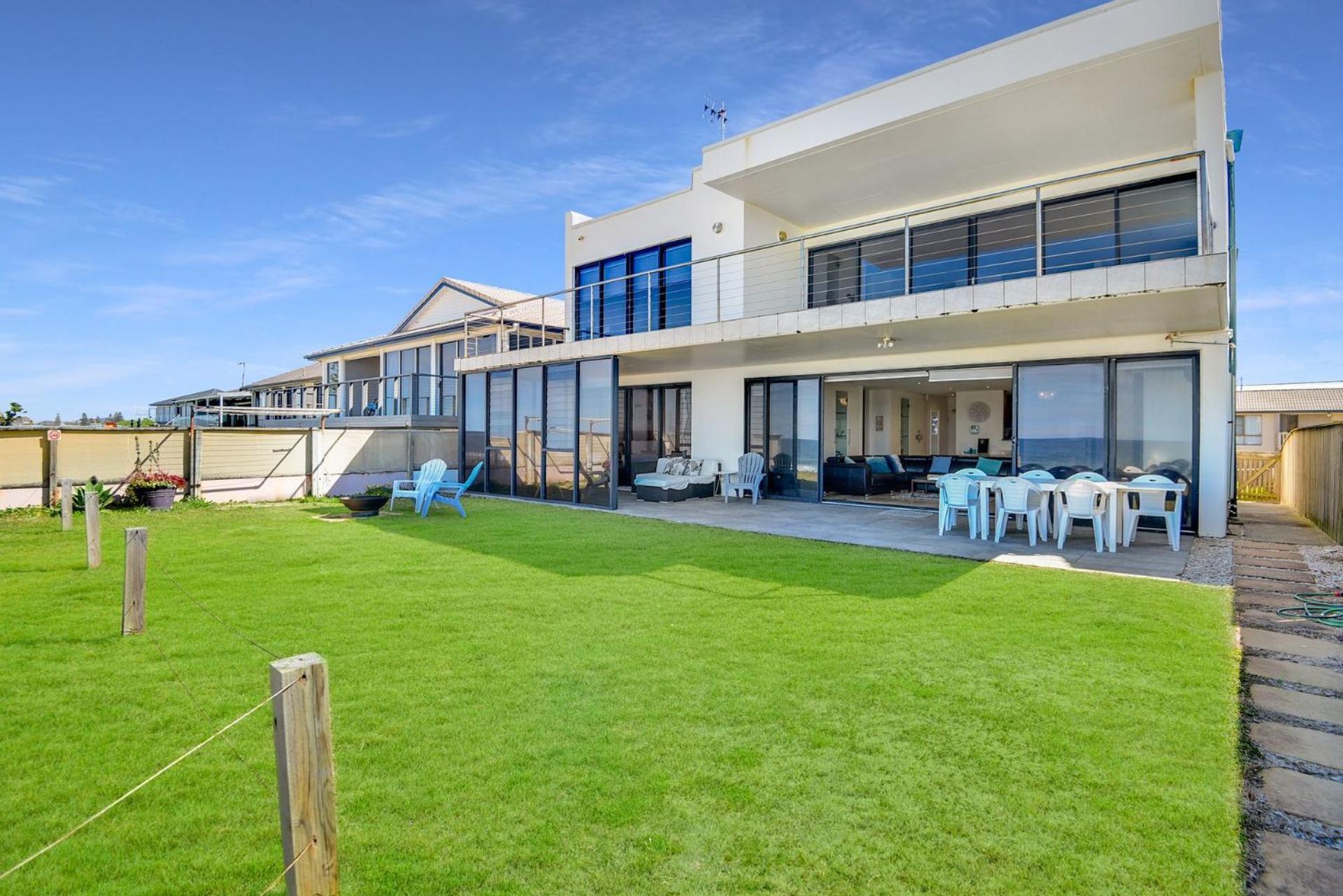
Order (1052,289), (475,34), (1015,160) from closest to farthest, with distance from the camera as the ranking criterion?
(1052,289) → (1015,160) → (475,34)

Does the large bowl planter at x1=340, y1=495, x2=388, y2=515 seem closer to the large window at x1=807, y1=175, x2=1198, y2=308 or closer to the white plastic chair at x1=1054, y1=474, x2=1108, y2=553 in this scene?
the large window at x1=807, y1=175, x2=1198, y2=308

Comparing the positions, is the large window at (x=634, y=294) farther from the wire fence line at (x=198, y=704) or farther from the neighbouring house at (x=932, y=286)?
the wire fence line at (x=198, y=704)

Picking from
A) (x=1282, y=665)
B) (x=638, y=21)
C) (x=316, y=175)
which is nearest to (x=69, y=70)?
(x=316, y=175)

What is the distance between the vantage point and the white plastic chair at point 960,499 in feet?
→ 28.9

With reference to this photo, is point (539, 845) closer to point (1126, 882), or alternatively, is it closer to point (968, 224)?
point (1126, 882)

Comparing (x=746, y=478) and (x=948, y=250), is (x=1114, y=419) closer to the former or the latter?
(x=948, y=250)

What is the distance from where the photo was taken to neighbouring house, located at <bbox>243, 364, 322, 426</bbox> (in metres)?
27.5

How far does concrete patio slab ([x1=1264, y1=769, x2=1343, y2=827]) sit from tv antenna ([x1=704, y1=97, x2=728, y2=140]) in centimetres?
1630

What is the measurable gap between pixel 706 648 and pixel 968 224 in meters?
10.3

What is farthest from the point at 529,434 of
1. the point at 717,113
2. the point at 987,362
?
the point at 717,113

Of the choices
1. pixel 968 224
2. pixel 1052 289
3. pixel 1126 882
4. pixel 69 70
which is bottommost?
pixel 1126 882

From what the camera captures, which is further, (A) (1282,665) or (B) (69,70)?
(B) (69,70)

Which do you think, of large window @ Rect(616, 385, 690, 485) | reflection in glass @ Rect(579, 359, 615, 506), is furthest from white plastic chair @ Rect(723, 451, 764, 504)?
reflection in glass @ Rect(579, 359, 615, 506)

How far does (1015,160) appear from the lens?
1081 centimetres
